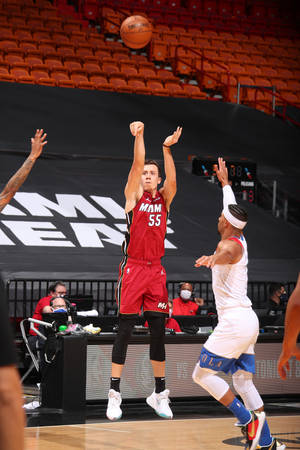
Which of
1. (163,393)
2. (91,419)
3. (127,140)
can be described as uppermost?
(127,140)

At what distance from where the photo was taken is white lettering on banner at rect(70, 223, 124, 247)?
39.1ft

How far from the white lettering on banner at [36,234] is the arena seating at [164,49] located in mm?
6090

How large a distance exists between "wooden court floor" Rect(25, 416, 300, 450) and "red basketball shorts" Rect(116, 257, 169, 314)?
119 centimetres

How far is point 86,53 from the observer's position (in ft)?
64.1

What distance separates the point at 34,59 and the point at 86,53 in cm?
171

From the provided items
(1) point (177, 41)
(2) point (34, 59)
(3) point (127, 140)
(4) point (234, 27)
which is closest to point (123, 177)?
(3) point (127, 140)

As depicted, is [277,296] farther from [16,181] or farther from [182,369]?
[16,181]

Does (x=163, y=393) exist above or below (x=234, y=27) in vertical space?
below

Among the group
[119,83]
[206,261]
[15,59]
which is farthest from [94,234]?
[15,59]

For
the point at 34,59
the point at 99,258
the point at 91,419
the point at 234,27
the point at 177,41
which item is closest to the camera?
the point at 91,419

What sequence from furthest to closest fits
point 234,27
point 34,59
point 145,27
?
point 234,27 < point 34,59 < point 145,27

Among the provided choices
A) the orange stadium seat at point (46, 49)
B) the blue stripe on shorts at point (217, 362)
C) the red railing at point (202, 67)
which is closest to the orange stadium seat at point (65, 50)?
the orange stadium seat at point (46, 49)

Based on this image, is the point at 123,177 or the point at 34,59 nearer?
the point at 123,177

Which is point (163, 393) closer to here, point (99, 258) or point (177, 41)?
point (99, 258)
